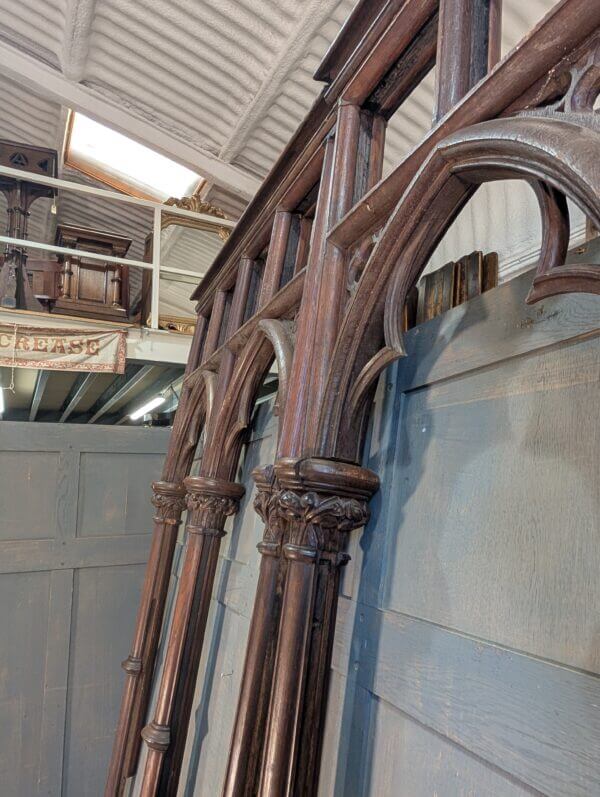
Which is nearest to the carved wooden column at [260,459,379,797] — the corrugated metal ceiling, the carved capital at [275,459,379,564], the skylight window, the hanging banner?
the carved capital at [275,459,379,564]

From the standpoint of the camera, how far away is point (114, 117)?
3.80m

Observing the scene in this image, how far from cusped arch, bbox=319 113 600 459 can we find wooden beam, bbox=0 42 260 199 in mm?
3361

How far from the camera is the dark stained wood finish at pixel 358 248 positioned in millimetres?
576

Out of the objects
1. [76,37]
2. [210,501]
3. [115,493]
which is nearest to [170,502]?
[210,501]

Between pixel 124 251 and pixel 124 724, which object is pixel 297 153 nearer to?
pixel 124 724

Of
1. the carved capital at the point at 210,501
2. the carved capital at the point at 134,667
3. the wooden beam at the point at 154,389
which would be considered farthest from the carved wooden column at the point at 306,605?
the wooden beam at the point at 154,389

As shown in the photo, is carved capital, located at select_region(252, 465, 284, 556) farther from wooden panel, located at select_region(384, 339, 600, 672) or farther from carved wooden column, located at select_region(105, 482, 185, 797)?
carved wooden column, located at select_region(105, 482, 185, 797)

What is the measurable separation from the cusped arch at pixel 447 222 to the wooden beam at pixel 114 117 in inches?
132

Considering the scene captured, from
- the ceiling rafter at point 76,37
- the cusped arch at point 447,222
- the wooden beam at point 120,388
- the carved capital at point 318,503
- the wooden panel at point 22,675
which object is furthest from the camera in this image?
Result: the wooden beam at point 120,388

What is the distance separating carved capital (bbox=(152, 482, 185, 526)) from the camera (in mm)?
1953

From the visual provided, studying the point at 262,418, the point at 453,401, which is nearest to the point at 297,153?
the point at 262,418

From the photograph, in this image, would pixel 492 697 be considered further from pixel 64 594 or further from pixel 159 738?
pixel 64 594

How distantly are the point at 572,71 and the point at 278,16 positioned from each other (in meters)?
2.68

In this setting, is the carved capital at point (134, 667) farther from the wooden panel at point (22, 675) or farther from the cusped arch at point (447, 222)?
the cusped arch at point (447, 222)
